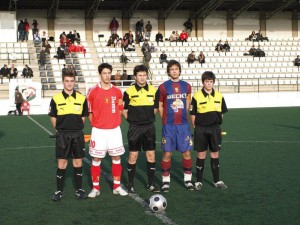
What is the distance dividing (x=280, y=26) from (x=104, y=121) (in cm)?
3744

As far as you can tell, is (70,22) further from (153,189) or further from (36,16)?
(153,189)

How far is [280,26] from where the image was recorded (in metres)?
41.8

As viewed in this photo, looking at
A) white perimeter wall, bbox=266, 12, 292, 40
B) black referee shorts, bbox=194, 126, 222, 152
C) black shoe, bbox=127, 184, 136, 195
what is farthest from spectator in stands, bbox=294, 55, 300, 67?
black shoe, bbox=127, 184, 136, 195

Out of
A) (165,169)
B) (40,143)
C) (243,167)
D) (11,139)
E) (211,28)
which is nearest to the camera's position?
(165,169)

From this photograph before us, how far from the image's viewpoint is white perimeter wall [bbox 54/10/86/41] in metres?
36.8

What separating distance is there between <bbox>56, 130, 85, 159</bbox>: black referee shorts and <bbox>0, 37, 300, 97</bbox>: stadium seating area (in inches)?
772

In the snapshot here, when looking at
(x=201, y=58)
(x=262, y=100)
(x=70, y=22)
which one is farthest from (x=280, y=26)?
(x=70, y=22)

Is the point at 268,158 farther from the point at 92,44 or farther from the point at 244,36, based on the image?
the point at 244,36

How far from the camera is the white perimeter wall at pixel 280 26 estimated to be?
41.7m

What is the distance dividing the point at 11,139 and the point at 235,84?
17373 millimetres

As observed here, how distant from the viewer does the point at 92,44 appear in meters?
34.7

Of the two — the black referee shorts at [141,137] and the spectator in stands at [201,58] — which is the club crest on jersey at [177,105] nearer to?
the black referee shorts at [141,137]

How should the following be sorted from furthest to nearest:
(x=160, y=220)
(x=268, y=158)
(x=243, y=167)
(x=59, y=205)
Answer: (x=268, y=158), (x=243, y=167), (x=59, y=205), (x=160, y=220)

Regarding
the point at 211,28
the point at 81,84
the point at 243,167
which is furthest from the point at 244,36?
the point at 243,167
